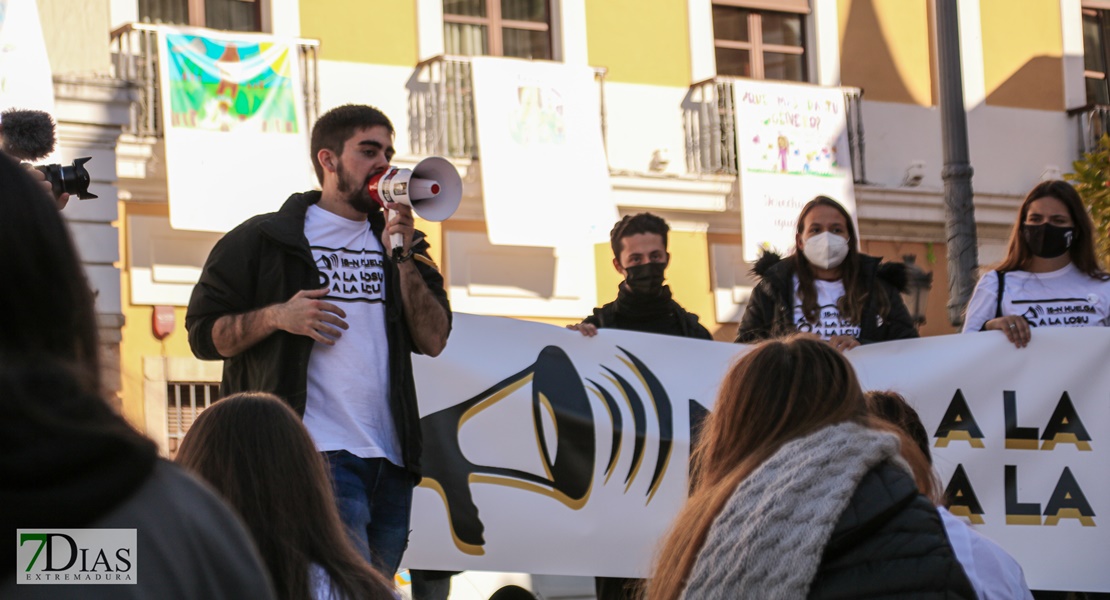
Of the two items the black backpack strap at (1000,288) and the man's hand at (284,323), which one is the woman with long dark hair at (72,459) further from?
the black backpack strap at (1000,288)

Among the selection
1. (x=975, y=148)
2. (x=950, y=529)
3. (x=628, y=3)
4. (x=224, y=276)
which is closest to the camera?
(x=950, y=529)

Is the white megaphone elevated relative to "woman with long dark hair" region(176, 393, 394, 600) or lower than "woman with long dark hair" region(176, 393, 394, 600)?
elevated

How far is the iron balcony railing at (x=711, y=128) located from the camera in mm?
18984

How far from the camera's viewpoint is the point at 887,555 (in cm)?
316

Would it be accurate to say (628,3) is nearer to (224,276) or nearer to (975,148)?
(975,148)

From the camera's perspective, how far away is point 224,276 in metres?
5.36

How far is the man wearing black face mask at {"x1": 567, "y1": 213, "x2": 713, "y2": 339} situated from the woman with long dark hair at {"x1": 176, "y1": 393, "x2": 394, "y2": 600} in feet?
11.9

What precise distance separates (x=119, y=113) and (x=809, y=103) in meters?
7.56

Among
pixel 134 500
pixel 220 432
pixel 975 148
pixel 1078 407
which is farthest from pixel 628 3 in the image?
pixel 134 500

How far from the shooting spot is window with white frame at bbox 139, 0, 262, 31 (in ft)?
55.5

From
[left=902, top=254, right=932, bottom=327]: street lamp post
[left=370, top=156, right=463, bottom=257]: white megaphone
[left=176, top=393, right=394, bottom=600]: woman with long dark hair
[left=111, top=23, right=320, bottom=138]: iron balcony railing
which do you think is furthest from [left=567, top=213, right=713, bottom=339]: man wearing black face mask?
[left=111, top=23, right=320, bottom=138]: iron balcony railing

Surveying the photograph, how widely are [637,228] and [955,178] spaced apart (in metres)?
3.69

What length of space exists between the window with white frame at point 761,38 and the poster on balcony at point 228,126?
17.4 ft

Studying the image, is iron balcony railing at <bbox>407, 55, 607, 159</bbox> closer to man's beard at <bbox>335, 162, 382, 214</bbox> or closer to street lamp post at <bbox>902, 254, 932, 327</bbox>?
street lamp post at <bbox>902, 254, 932, 327</bbox>
